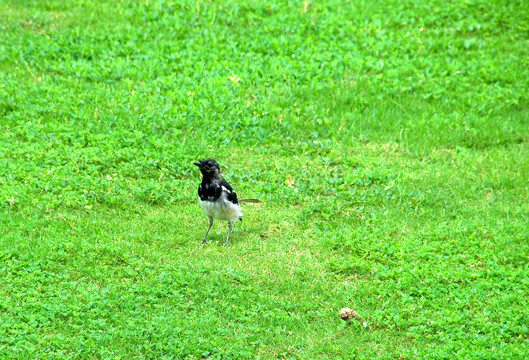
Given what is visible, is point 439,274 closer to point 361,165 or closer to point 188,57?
point 361,165

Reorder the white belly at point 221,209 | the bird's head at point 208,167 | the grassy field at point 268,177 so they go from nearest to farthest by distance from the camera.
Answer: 1. the grassy field at point 268,177
2. the white belly at point 221,209
3. the bird's head at point 208,167

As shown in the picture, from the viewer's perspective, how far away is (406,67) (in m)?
12.5

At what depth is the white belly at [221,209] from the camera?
7.91 metres

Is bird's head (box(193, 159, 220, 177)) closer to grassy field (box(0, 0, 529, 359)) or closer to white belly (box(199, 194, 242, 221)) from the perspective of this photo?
white belly (box(199, 194, 242, 221))

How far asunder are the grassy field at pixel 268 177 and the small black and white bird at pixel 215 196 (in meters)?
0.40

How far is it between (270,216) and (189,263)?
1.80m

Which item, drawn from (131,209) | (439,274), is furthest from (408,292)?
(131,209)

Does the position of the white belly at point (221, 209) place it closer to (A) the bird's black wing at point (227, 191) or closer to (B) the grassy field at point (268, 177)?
(A) the bird's black wing at point (227, 191)

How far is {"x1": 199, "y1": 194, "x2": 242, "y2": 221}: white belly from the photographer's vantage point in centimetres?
791

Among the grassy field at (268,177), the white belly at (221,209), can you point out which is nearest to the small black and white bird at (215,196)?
Result: the white belly at (221,209)

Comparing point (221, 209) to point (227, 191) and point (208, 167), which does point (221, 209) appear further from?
point (208, 167)

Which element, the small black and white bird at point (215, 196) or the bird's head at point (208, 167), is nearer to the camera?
the small black and white bird at point (215, 196)

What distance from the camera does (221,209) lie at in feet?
26.0

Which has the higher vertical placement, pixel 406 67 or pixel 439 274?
pixel 406 67
